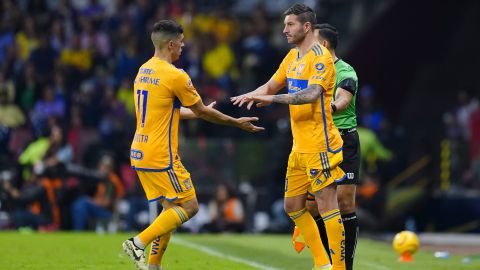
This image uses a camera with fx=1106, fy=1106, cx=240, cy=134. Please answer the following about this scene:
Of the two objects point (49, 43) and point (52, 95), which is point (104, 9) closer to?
point (49, 43)

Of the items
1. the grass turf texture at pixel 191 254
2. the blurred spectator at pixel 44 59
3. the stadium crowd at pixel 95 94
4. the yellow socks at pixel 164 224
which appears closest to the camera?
the yellow socks at pixel 164 224

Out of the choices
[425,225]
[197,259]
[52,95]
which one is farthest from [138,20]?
[197,259]

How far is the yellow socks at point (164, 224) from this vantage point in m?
10.5

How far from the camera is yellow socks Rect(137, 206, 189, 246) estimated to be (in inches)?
412

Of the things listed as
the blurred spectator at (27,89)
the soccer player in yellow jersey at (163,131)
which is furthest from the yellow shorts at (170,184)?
the blurred spectator at (27,89)

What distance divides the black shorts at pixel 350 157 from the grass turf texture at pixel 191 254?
7.16 ft

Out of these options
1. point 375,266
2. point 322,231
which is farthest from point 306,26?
point 375,266

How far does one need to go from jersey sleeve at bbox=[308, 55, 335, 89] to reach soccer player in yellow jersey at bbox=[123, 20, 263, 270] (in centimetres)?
115

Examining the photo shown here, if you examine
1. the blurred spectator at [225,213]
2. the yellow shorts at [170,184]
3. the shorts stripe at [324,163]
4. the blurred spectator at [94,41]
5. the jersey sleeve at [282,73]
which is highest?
the blurred spectator at [94,41]

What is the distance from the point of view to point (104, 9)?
26.1 m

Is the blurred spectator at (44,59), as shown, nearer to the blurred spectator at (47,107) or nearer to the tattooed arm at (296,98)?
the blurred spectator at (47,107)

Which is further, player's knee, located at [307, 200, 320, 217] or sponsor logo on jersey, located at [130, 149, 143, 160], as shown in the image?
player's knee, located at [307, 200, 320, 217]

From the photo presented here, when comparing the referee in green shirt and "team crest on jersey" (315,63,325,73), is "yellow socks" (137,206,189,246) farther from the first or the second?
"team crest on jersey" (315,63,325,73)

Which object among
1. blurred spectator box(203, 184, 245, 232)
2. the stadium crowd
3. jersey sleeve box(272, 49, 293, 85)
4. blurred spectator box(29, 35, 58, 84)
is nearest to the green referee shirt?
jersey sleeve box(272, 49, 293, 85)
